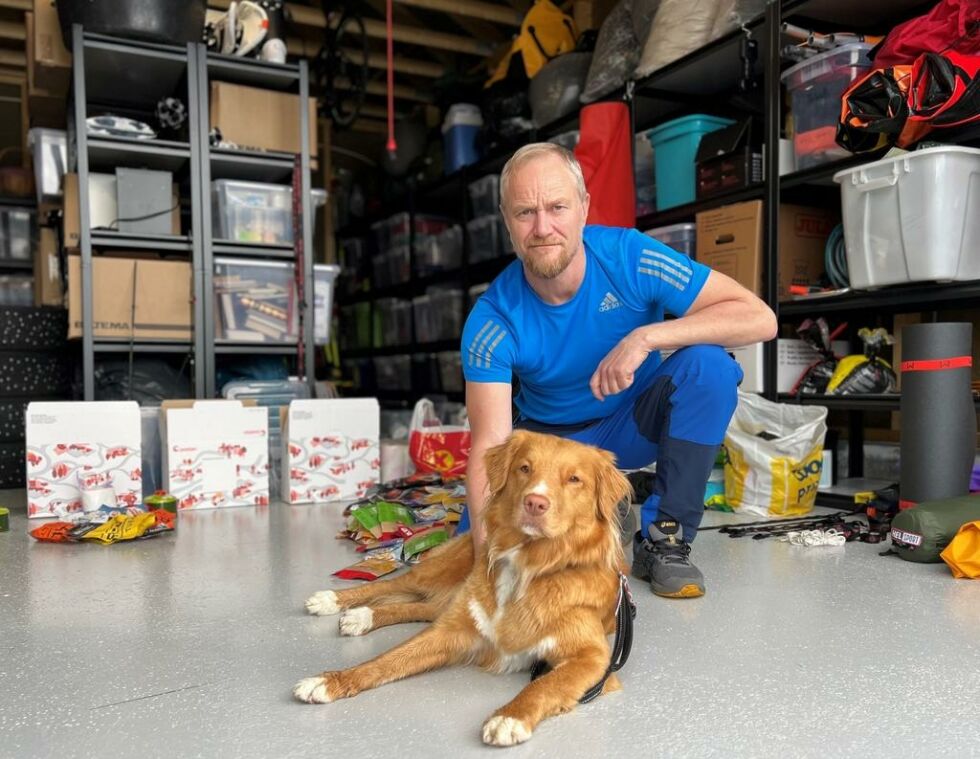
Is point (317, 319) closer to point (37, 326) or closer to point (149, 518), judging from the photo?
point (37, 326)

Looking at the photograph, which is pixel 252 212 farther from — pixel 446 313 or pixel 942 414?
pixel 942 414

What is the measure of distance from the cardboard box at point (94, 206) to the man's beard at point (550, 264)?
2.65 meters

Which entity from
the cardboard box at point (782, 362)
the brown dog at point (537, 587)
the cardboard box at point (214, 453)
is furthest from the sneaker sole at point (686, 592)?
the cardboard box at point (214, 453)

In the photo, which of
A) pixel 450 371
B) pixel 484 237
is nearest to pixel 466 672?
pixel 484 237

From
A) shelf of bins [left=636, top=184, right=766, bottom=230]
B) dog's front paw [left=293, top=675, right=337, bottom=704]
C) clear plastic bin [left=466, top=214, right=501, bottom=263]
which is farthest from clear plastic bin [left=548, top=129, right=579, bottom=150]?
dog's front paw [left=293, top=675, right=337, bottom=704]

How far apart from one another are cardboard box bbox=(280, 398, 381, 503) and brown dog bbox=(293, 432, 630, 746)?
218cm

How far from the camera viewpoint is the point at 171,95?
4.45 m

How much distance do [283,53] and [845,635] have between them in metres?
3.91

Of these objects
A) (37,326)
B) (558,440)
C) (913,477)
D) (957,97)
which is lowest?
(913,477)

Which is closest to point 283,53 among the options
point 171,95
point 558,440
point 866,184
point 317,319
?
point 171,95

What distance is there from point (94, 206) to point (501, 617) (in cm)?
353

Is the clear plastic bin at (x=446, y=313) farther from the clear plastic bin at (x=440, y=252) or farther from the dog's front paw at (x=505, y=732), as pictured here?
the dog's front paw at (x=505, y=732)

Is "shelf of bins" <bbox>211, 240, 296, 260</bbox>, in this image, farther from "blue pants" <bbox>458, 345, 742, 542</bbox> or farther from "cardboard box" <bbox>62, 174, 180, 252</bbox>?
"blue pants" <bbox>458, 345, 742, 542</bbox>

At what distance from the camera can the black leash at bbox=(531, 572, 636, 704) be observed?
4.55 ft
